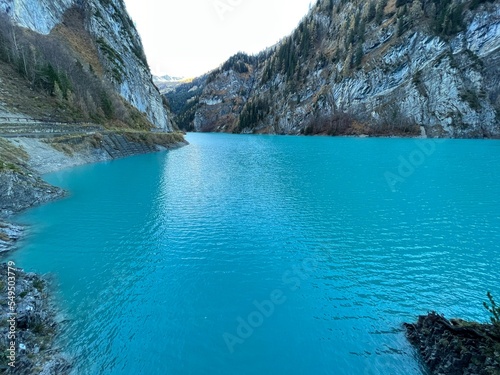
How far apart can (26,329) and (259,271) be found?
1165 cm

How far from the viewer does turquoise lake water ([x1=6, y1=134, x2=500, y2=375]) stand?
11.0 meters

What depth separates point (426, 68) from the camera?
11831 cm

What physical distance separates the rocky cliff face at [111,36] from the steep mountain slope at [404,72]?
92909 millimetres

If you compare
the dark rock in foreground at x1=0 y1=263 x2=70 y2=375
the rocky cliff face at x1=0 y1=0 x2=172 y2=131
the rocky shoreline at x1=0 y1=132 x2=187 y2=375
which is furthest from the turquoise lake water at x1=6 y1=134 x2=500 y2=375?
the rocky cliff face at x1=0 y1=0 x2=172 y2=131

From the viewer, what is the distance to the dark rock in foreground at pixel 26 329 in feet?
30.5

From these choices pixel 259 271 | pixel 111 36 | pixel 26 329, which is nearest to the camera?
pixel 26 329

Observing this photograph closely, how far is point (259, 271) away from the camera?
55.7 ft

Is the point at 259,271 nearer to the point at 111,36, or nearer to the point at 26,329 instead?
the point at 26,329

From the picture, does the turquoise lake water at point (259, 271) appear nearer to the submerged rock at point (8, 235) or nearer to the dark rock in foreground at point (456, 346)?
the dark rock in foreground at point (456, 346)

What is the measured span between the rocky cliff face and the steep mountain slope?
305ft

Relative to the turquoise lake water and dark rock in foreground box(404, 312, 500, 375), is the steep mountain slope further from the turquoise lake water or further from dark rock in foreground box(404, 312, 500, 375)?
dark rock in foreground box(404, 312, 500, 375)

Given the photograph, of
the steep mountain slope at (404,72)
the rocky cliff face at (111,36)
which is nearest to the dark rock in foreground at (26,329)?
the rocky cliff face at (111,36)

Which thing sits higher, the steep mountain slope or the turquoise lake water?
the steep mountain slope

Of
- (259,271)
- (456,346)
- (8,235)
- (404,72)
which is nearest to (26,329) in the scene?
(259,271)
